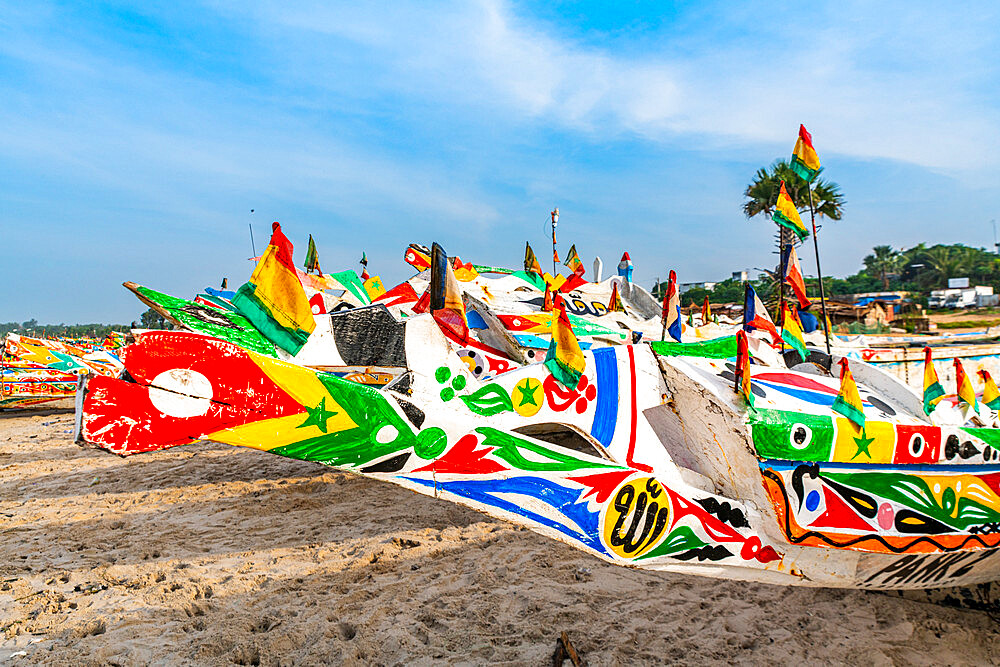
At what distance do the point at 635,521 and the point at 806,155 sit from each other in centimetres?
381

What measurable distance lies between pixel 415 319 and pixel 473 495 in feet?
3.99

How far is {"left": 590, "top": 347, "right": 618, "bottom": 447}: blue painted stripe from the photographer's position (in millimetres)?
2975

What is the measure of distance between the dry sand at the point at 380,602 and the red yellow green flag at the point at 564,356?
145 centimetres

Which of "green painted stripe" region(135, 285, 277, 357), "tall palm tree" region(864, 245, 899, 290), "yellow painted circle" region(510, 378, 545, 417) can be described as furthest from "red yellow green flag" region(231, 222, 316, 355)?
"tall palm tree" region(864, 245, 899, 290)

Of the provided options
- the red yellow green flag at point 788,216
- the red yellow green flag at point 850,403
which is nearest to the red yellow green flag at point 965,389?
the red yellow green flag at point 850,403

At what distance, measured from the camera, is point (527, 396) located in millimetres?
2953

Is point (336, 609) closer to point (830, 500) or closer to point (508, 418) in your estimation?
point (508, 418)

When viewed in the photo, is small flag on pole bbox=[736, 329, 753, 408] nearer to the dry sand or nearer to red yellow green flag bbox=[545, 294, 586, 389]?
red yellow green flag bbox=[545, 294, 586, 389]

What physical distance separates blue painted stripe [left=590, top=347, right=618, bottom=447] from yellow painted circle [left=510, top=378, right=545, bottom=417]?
0.30 metres

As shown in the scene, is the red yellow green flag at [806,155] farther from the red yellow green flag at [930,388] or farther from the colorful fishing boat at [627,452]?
the colorful fishing boat at [627,452]

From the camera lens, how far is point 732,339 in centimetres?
542

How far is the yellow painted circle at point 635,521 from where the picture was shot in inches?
104

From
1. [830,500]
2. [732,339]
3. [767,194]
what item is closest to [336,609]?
[830,500]

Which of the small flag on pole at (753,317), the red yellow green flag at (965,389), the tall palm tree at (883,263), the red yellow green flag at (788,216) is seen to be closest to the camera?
the red yellow green flag at (965,389)
